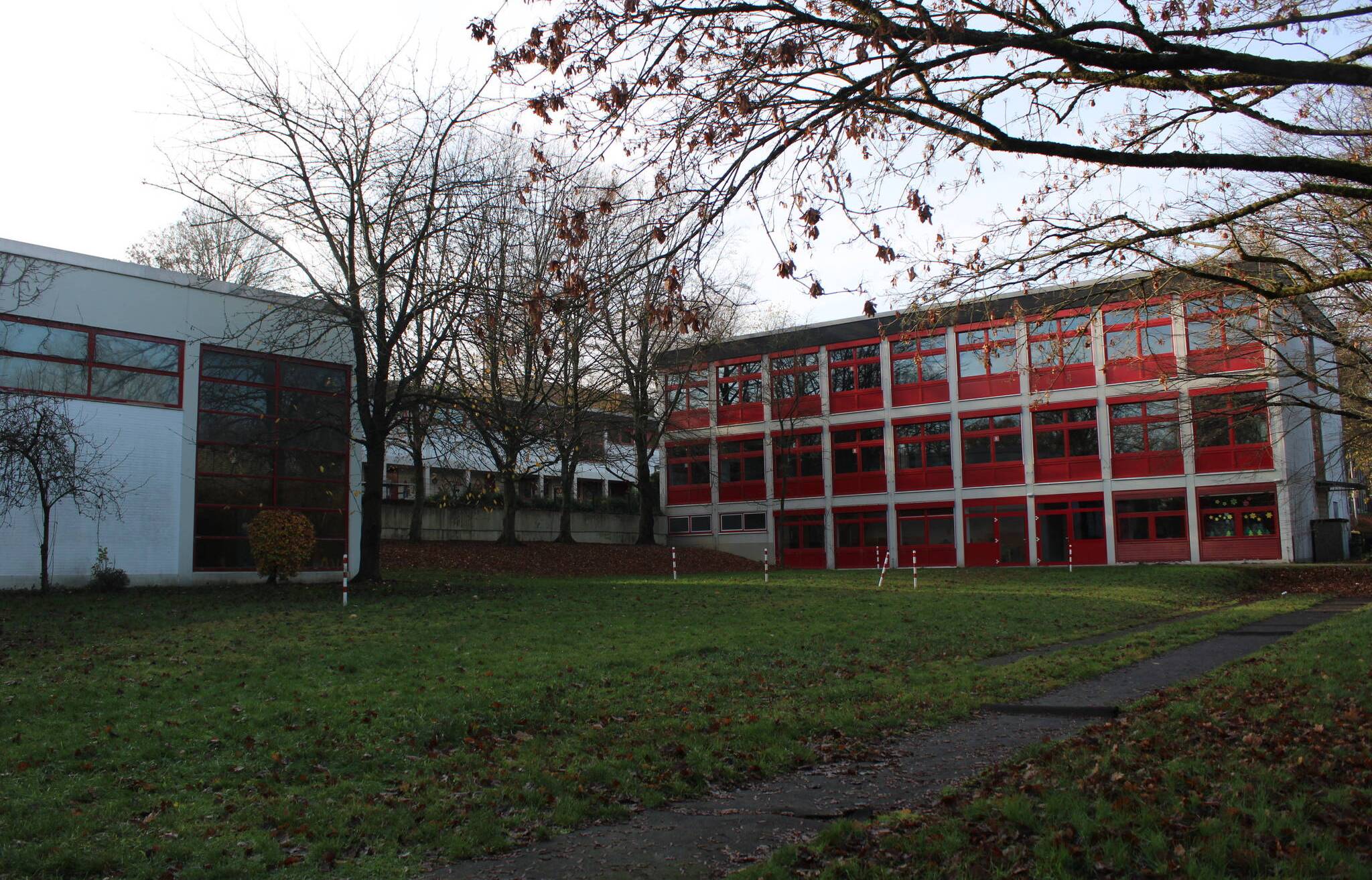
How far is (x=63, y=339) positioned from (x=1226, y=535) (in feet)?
112

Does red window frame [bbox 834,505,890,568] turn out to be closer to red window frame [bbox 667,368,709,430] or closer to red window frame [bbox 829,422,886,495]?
red window frame [bbox 829,422,886,495]

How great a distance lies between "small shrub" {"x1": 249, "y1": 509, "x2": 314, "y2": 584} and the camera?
2127cm

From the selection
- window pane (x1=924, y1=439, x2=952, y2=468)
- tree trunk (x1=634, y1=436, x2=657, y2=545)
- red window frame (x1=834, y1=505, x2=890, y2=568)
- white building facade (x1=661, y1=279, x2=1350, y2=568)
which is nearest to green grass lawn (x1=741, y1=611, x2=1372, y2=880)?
white building facade (x1=661, y1=279, x2=1350, y2=568)

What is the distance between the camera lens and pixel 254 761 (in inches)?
293

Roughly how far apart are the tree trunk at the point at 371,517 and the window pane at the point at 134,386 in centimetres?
427

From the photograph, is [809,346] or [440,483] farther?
[809,346]

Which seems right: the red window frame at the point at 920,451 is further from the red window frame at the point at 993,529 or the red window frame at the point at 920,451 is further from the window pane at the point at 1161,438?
the window pane at the point at 1161,438

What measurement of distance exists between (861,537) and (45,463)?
30151 millimetres

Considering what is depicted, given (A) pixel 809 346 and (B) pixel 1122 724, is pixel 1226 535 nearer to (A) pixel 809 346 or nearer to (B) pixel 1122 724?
(A) pixel 809 346

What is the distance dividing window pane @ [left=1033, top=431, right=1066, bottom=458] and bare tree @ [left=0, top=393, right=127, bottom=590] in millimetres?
30107

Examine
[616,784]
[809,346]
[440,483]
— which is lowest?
[616,784]

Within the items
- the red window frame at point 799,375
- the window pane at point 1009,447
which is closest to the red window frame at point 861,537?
the red window frame at point 799,375

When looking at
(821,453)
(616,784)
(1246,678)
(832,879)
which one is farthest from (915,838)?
(821,453)

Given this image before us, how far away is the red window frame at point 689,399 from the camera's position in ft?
124
